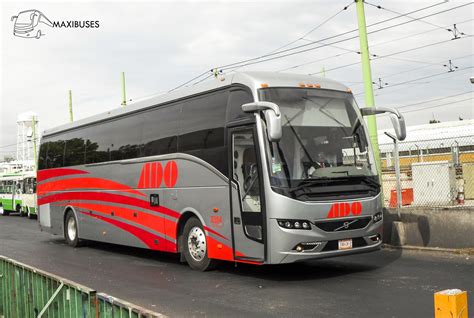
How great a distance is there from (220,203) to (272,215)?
1518mm

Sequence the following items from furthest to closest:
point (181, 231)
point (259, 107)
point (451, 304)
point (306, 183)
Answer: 1. point (181, 231)
2. point (259, 107)
3. point (306, 183)
4. point (451, 304)

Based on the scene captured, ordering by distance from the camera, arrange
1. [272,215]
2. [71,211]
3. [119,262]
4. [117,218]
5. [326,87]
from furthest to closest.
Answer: [71,211] → [117,218] → [119,262] → [326,87] → [272,215]

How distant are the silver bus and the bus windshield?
19mm

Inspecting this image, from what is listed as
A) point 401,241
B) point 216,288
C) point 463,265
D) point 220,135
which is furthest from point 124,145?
point 463,265

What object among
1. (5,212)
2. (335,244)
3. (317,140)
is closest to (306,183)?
(317,140)

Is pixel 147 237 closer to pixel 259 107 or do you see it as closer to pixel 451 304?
pixel 259 107

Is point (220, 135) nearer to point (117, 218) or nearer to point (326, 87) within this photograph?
point (326, 87)

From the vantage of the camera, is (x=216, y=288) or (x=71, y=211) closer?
(x=216, y=288)

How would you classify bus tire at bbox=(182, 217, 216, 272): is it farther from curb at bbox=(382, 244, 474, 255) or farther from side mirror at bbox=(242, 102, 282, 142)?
curb at bbox=(382, 244, 474, 255)

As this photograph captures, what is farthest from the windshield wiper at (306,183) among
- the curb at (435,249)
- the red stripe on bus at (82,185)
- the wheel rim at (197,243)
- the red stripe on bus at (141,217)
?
the red stripe on bus at (82,185)

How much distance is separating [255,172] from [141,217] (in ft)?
14.8

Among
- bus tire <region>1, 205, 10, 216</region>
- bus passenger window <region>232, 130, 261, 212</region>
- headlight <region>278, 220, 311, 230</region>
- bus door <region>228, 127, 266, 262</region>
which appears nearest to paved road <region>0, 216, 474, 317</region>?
bus door <region>228, 127, 266, 262</region>

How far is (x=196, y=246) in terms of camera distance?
10.6 m

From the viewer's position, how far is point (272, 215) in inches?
340
